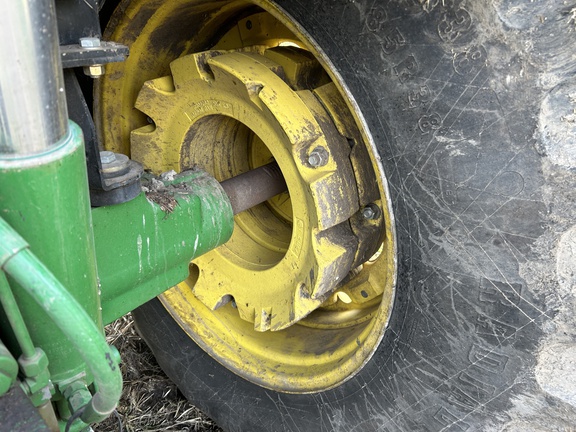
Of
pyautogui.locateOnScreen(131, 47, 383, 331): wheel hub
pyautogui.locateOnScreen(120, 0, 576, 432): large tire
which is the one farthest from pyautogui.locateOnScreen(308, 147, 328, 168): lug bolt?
pyautogui.locateOnScreen(120, 0, 576, 432): large tire

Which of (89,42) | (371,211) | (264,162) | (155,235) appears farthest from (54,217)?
(264,162)

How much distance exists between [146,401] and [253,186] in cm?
95

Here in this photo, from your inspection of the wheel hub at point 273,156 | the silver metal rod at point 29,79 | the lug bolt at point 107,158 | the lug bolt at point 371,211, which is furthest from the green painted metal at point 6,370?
the lug bolt at point 371,211

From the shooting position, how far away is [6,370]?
679 mm

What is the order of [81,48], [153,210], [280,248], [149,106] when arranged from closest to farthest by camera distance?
[81,48]
[153,210]
[149,106]
[280,248]

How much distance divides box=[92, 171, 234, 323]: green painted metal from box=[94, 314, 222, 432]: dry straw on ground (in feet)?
2.57

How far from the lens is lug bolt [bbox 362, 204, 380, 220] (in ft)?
4.03

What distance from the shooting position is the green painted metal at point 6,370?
673 millimetres

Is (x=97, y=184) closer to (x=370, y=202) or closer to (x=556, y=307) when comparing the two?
(x=370, y=202)

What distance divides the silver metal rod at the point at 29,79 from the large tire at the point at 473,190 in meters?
0.54

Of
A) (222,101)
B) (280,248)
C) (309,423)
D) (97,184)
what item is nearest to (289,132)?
(222,101)

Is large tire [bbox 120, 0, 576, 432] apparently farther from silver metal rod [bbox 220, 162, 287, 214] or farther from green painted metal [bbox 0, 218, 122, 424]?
green painted metal [bbox 0, 218, 122, 424]

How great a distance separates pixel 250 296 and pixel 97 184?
632mm

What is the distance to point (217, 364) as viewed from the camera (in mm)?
1611
